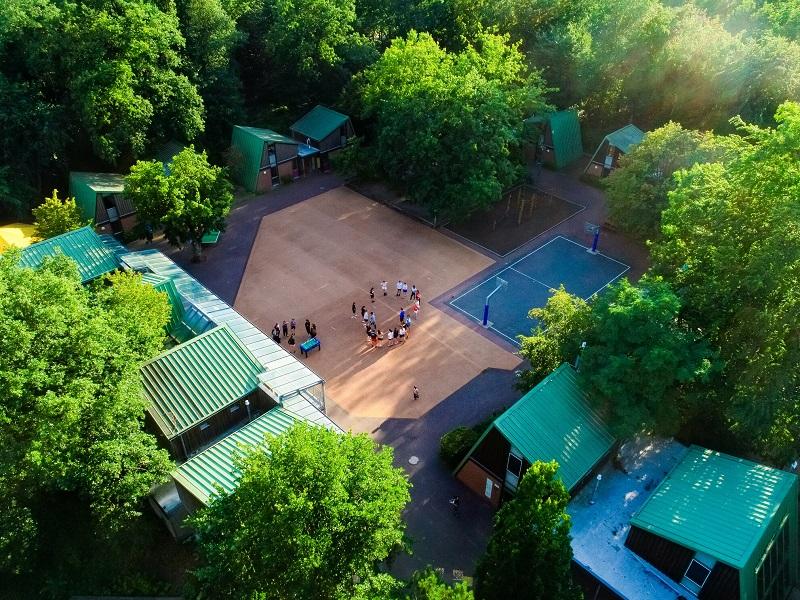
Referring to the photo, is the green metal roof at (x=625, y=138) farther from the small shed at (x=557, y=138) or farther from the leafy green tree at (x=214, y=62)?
the leafy green tree at (x=214, y=62)

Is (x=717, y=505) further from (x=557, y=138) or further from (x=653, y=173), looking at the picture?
(x=557, y=138)

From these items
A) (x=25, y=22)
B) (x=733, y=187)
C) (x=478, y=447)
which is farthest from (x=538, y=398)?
(x=25, y=22)

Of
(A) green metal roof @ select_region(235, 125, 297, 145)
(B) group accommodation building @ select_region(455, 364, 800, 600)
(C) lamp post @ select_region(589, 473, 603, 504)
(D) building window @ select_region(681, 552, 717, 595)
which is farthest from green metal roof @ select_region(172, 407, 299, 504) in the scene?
(A) green metal roof @ select_region(235, 125, 297, 145)

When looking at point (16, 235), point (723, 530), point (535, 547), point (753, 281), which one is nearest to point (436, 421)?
point (535, 547)

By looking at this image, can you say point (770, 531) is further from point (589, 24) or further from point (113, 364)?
point (589, 24)

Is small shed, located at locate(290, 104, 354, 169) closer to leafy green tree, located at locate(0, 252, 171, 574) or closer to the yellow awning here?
the yellow awning
